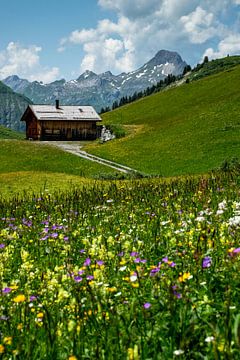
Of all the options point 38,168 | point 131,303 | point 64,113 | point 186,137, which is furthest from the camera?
point 64,113

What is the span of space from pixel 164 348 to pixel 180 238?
11.4 feet

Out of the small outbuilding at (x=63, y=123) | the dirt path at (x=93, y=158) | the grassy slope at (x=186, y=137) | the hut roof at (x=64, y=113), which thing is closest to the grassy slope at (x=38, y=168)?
the dirt path at (x=93, y=158)

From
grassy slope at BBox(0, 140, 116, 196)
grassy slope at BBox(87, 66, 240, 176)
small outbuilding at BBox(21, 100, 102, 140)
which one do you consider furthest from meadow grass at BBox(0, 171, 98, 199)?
small outbuilding at BBox(21, 100, 102, 140)

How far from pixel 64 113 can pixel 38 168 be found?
38182 millimetres

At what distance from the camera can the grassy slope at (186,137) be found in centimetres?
5094

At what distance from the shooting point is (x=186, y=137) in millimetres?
63906

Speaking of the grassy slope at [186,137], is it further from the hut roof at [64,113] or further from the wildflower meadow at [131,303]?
the wildflower meadow at [131,303]

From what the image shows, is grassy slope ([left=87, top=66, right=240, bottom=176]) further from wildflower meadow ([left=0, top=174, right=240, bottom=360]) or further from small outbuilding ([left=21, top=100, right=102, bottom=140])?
wildflower meadow ([left=0, top=174, right=240, bottom=360])

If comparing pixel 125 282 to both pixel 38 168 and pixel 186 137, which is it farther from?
pixel 186 137

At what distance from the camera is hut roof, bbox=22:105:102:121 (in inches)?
3602

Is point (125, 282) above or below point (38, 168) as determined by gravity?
above

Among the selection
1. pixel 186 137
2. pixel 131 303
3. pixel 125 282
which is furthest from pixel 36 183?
pixel 186 137

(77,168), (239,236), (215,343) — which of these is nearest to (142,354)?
(215,343)

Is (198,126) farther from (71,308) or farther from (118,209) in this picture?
(71,308)
